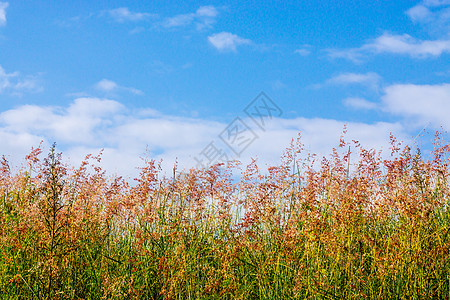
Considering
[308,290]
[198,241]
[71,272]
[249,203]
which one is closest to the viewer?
[308,290]

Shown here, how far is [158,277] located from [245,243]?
2.61 ft

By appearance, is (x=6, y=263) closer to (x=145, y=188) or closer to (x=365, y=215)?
(x=145, y=188)

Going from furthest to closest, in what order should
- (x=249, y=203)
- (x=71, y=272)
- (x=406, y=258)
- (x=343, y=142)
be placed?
(x=343, y=142)
(x=249, y=203)
(x=71, y=272)
(x=406, y=258)

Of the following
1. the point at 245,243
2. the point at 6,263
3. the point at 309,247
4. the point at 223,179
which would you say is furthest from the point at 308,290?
the point at 6,263

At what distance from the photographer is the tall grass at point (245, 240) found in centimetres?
320

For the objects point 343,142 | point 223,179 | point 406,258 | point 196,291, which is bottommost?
point 196,291

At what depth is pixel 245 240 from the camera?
3.66 m

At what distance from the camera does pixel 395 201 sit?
375 centimetres

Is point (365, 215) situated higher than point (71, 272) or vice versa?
point (365, 215)

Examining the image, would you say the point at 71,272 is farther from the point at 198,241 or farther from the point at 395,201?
the point at 395,201

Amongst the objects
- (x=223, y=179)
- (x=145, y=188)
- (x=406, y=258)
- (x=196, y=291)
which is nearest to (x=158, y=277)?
(x=196, y=291)

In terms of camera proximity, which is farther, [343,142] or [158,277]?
[343,142]

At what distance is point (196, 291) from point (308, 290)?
870mm

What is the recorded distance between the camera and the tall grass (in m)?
3.20
